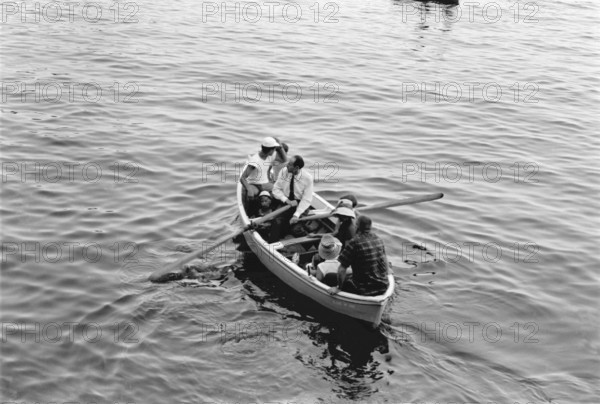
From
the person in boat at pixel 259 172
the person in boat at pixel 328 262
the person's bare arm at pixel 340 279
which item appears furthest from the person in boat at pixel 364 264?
the person in boat at pixel 259 172

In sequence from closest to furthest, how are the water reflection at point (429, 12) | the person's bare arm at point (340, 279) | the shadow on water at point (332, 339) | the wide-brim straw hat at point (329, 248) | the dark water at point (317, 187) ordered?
the shadow on water at point (332, 339) < the dark water at point (317, 187) < the person's bare arm at point (340, 279) < the wide-brim straw hat at point (329, 248) < the water reflection at point (429, 12)

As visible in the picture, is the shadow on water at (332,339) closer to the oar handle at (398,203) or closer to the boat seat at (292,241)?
the boat seat at (292,241)

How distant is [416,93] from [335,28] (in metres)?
11.1

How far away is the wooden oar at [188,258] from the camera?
1491 cm

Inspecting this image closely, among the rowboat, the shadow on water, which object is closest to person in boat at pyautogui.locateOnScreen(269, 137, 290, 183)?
the rowboat

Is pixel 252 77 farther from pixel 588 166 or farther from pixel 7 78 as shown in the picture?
pixel 588 166

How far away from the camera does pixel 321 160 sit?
72.8 ft

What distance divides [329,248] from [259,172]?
3.80m

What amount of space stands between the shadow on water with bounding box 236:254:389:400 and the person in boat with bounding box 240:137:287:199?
7.72 feet

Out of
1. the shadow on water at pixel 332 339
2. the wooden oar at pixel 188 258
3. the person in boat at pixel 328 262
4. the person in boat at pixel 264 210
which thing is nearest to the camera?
the shadow on water at pixel 332 339

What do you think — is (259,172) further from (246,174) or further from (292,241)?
(292,241)

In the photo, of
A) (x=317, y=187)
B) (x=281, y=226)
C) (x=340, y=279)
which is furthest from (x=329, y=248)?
(x=317, y=187)

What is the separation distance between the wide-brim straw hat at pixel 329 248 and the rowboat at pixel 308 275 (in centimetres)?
53

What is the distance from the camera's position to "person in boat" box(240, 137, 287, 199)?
1695 centimetres
